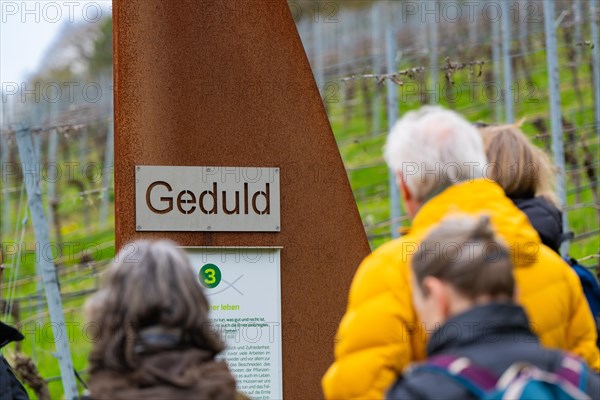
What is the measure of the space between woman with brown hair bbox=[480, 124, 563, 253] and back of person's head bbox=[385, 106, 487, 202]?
1.67ft

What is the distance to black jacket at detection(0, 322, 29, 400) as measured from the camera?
12.3ft

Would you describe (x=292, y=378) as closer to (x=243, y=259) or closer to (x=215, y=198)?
(x=243, y=259)

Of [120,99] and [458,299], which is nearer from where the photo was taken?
[458,299]

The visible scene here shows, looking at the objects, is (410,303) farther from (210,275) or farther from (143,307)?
(210,275)

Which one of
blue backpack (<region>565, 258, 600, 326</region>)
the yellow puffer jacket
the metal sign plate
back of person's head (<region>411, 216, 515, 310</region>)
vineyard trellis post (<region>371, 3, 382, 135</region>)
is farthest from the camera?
vineyard trellis post (<region>371, 3, 382, 135</region>)

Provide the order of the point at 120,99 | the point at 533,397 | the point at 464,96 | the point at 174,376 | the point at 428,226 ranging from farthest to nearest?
the point at 464,96, the point at 120,99, the point at 428,226, the point at 174,376, the point at 533,397

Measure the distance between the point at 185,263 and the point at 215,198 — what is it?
2329 mm

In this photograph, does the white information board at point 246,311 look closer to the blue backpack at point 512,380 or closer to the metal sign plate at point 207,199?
the metal sign plate at point 207,199

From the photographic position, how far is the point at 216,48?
201 inches

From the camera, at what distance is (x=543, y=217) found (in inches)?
149

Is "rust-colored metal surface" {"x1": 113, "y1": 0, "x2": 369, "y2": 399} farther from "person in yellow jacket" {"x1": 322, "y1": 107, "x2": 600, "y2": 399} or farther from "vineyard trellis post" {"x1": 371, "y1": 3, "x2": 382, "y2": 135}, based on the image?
"vineyard trellis post" {"x1": 371, "y1": 3, "x2": 382, "y2": 135}

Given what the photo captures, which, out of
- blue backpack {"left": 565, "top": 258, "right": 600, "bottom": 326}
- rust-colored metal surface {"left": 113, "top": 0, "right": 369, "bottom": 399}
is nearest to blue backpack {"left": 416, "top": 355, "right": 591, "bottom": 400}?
blue backpack {"left": 565, "top": 258, "right": 600, "bottom": 326}

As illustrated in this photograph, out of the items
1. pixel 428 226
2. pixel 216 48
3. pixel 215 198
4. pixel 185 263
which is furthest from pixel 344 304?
pixel 185 263

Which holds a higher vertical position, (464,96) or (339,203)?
(464,96)
